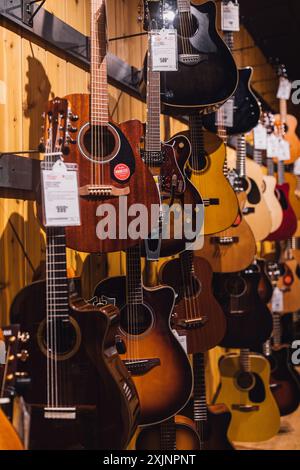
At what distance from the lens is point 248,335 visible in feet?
9.43

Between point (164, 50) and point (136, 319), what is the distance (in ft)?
3.03

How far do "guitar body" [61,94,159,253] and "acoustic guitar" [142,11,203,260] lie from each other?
122 millimetres

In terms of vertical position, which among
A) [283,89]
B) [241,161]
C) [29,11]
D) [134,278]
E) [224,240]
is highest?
[283,89]

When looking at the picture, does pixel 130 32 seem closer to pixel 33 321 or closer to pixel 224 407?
pixel 33 321

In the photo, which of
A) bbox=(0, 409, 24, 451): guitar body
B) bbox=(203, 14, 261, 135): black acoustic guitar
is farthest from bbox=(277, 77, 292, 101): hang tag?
bbox=(0, 409, 24, 451): guitar body

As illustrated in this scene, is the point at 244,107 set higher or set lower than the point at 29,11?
lower

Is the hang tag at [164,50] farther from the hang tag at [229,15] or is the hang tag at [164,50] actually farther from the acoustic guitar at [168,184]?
the hang tag at [229,15]

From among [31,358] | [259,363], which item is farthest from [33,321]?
[259,363]

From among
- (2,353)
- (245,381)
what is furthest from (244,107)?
(2,353)

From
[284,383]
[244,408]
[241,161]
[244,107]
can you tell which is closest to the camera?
[244,107]

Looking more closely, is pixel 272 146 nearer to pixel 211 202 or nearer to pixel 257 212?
pixel 257 212

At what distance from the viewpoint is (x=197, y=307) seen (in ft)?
7.59

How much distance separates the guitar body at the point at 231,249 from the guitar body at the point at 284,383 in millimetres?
1048

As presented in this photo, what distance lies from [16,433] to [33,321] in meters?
0.29
